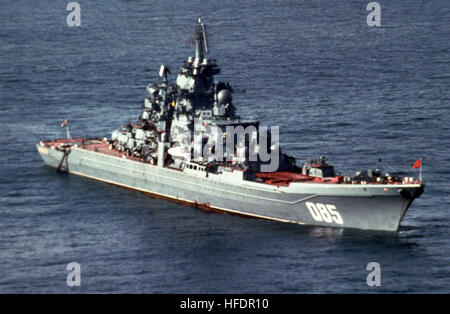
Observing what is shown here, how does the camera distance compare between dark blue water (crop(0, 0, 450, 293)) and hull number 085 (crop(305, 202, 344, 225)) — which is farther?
hull number 085 (crop(305, 202, 344, 225))

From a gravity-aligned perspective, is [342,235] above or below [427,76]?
below

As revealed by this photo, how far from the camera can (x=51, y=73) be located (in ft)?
485

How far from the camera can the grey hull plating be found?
85.2 m

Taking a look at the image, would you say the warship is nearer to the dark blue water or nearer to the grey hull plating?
the grey hull plating

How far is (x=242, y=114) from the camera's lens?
121 meters

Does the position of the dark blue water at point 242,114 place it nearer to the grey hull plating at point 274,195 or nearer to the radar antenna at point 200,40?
the grey hull plating at point 274,195

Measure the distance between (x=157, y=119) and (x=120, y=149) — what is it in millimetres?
5127

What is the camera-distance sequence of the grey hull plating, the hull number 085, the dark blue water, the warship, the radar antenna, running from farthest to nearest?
the radar antenna < the hull number 085 < the warship < the grey hull plating < the dark blue water

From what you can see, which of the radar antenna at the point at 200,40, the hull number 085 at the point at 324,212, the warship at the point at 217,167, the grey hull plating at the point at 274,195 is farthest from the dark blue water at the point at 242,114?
the radar antenna at the point at 200,40

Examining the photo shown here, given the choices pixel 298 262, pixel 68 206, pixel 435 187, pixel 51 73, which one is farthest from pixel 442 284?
pixel 51 73

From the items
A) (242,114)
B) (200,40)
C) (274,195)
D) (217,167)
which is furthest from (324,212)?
(242,114)

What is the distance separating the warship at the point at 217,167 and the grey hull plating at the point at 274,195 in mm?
79

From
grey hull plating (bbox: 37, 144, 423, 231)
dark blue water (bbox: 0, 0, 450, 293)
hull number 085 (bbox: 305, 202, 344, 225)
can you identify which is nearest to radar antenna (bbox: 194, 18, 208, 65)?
grey hull plating (bbox: 37, 144, 423, 231)
